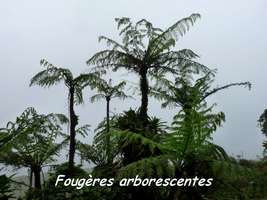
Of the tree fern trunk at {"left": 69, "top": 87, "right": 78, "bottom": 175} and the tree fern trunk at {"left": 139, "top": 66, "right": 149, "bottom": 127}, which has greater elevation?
the tree fern trunk at {"left": 139, "top": 66, "right": 149, "bottom": 127}

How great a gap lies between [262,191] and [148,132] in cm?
357

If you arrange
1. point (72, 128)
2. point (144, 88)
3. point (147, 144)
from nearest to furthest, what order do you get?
point (147, 144) < point (72, 128) < point (144, 88)

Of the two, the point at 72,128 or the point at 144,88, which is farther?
the point at 144,88

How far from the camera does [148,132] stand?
880cm

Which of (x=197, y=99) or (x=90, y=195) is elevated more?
(x=197, y=99)

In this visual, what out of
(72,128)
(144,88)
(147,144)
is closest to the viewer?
(147,144)

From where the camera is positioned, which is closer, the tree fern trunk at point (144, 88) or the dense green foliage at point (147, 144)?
the dense green foliage at point (147, 144)

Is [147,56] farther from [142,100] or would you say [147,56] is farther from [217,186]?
[217,186]

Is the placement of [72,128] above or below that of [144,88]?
below

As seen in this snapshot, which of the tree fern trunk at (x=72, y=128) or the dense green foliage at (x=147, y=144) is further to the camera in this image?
the tree fern trunk at (x=72, y=128)

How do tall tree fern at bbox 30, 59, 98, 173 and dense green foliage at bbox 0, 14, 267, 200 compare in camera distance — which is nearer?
dense green foliage at bbox 0, 14, 267, 200

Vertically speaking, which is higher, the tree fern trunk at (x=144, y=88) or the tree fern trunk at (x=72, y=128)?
the tree fern trunk at (x=144, y=88)

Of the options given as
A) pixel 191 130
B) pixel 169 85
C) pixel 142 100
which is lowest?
pixel 191 130

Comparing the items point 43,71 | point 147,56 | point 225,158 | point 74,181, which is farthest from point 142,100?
point 225,158
